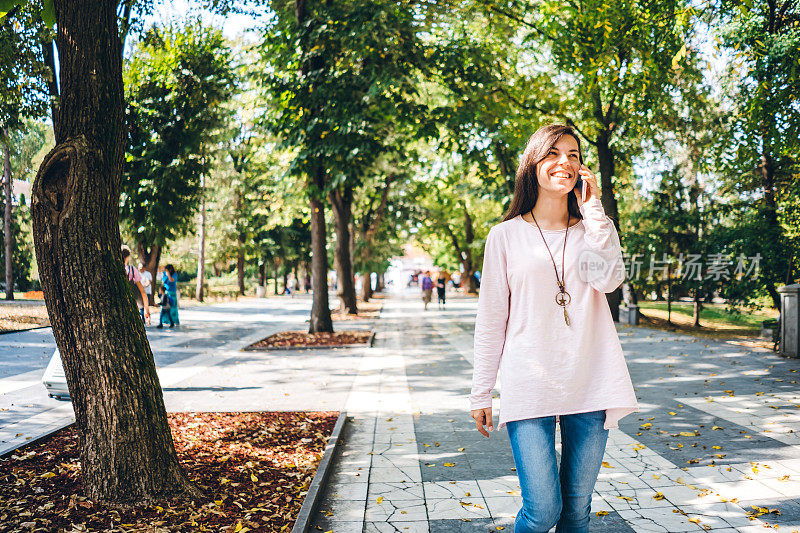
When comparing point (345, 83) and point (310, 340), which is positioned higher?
point (345, 83)

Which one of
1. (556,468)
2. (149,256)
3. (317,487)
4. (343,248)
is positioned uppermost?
(343,248)

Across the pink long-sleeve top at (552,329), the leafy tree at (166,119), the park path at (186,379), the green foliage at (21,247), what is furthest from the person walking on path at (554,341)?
the green foliage at (21,247)

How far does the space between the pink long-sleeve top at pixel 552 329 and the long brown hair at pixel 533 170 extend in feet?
0.51

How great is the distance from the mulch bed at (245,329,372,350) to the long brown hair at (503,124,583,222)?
37.4 ft

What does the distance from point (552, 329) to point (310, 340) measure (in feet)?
42.0

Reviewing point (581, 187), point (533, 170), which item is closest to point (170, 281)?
point (533, 170)

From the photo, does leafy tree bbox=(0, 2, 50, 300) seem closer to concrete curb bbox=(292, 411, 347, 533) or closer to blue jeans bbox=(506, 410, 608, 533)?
concrete curb bbox=(292, 411, 347, 533)

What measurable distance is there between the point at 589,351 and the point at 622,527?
2009mm

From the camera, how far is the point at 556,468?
2506mm

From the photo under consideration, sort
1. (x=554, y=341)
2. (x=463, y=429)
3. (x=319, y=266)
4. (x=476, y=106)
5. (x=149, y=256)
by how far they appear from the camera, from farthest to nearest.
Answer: (x=149, y=256)
(x=319, y=266)
(x=476, y=106)
(x=463, y=429)
(x=554, y=341)

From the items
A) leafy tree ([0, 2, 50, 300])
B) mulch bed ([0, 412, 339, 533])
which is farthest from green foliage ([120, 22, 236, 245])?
mulch bed ([0, 412, 339, 533])

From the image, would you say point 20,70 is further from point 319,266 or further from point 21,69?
point 319,266

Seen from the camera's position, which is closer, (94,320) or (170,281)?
(94,320)

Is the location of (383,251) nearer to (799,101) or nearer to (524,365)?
(799,101)
